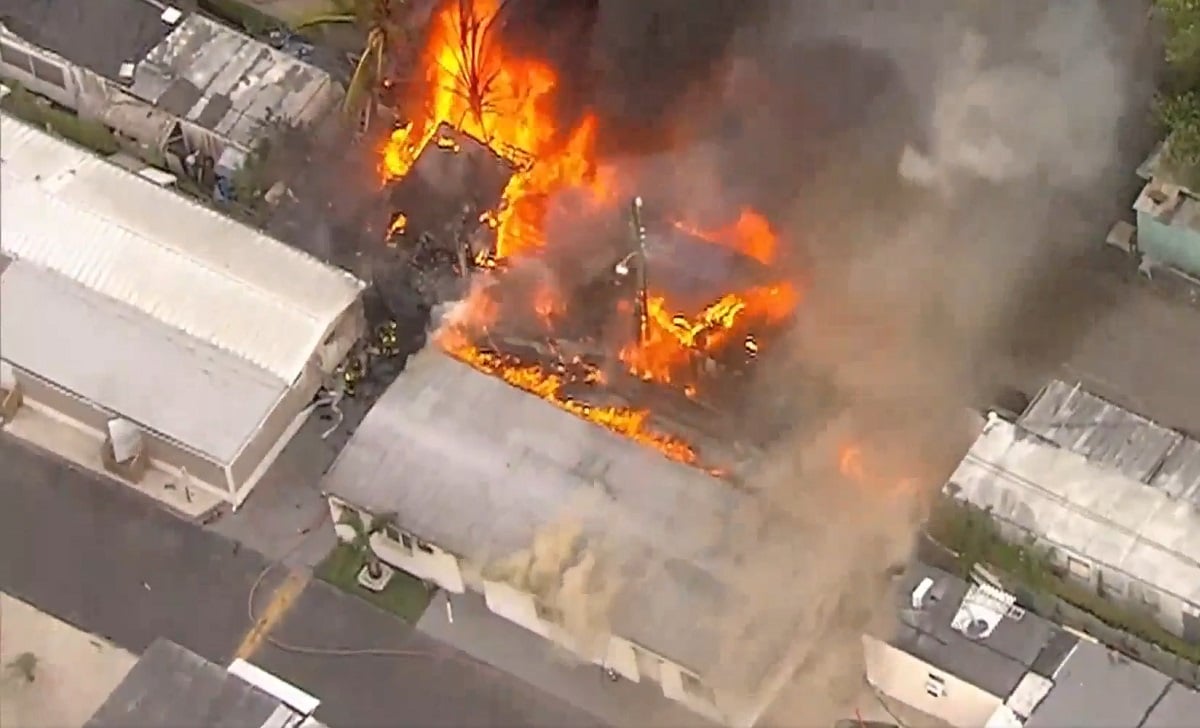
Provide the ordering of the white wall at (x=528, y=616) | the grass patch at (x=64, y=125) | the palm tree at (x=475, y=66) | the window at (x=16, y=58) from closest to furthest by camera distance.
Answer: the white wall at (x=528, y=616) → the palm tree at (x=475, y=66) → the grass patch at (x=64, y=125) → the window at (x=16, y=58)

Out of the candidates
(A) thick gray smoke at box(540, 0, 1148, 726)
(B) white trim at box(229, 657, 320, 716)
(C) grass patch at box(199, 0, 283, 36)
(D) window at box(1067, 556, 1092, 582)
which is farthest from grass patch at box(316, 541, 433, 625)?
(C) grass patch at box(199, 0, 283, 36)

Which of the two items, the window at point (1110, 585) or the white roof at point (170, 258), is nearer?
the window at point (1110, 585)

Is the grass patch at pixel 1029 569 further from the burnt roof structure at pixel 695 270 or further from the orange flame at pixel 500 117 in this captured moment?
the orange flame at pixel 500 117

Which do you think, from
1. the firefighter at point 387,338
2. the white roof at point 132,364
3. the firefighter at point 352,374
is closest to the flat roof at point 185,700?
the white roof at point 132,364

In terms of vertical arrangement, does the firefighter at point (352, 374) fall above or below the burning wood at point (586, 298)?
below

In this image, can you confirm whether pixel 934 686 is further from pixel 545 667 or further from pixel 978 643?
pixel 545 667

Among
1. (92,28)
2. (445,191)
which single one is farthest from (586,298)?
(92,28)

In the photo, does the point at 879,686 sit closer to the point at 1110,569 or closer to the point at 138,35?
the point at 1110,569
